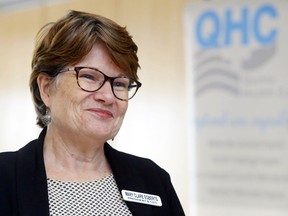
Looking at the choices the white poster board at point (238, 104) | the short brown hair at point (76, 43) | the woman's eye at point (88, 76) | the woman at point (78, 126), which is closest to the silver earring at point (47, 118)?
the woman at point (78, 126)

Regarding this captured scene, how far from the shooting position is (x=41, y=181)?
128 centimetres

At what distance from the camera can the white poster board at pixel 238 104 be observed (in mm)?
2801

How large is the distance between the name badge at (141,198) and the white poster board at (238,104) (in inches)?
60.0

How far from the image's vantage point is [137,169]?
1518mm

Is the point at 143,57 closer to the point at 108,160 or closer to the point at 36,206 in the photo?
the point at 108,160

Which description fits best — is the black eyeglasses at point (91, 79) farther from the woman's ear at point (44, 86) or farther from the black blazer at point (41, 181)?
the black blazer at point (41, 181)

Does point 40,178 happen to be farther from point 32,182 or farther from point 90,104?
point 90,104

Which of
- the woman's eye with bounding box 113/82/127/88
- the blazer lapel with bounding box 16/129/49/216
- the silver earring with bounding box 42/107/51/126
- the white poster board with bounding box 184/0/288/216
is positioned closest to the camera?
the blazer lapel with bounding box 16/129/49/216

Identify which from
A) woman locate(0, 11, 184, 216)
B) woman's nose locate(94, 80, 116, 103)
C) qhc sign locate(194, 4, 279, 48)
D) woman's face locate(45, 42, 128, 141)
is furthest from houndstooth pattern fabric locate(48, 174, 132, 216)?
qhc sign locate(194, 4, 279, 48)

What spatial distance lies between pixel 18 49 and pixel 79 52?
11.7 feet

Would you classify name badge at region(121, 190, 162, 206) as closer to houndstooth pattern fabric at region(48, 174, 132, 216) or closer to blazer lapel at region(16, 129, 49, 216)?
houndstooth pattern fabric at region(48, 174, 132, 216)

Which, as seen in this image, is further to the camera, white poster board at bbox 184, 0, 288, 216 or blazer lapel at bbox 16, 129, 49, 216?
white poster board at bbox 184, 0, 288, 216

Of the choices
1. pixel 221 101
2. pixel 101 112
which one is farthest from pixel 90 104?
pixel 221 101

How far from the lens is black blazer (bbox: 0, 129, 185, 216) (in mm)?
1221
